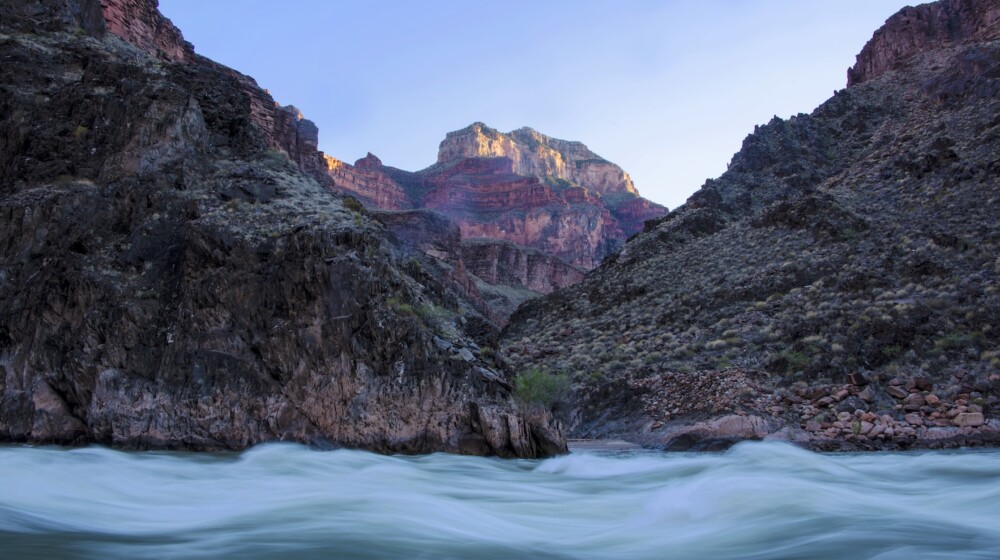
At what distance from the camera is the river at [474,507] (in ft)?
19.0

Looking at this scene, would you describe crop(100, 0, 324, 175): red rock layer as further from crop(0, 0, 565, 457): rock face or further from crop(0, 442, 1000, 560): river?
crop(0, 442, 1000, 560): river

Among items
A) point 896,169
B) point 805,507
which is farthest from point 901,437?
point 896,169

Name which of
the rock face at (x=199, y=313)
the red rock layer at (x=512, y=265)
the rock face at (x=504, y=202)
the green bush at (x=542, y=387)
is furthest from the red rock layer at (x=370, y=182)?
the rock face at (x=199, y=313)

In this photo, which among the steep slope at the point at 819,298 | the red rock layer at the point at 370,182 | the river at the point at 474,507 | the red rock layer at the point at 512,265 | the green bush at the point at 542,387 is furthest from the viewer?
the red rock layer at the point at 370,182

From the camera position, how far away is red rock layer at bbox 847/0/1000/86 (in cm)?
5131

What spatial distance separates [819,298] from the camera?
24578 mm

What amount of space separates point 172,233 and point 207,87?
705cm

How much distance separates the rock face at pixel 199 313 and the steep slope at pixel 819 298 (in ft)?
24.2

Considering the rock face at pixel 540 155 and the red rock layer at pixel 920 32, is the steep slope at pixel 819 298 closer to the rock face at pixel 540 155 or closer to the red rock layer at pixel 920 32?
the red rock layer at pixel 920 32

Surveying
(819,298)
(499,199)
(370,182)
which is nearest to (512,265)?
(499,199)

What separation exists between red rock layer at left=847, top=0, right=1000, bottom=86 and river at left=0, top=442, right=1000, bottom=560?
5164cm

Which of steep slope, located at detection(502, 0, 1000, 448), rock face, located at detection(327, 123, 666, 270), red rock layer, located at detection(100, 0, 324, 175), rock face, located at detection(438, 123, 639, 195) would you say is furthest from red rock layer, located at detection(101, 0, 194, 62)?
rock face, located at detection(438, 123, 639, 195)

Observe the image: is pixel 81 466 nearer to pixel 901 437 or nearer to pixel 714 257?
pixel 901 437

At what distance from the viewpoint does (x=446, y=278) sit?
4841 cm
